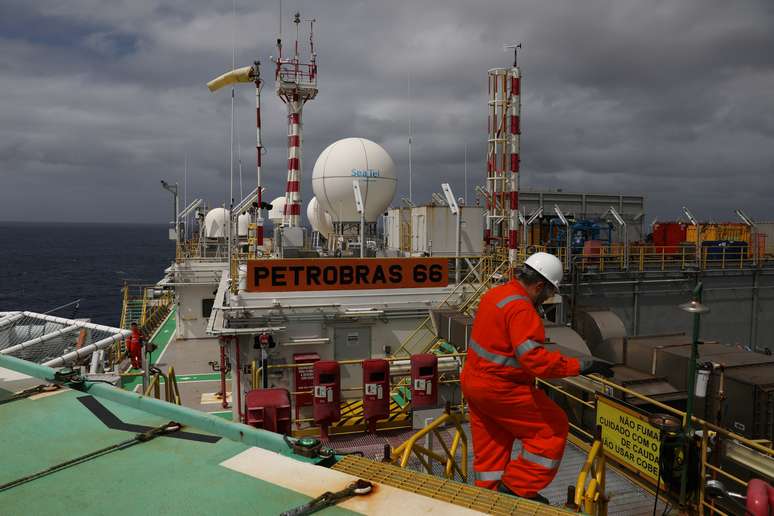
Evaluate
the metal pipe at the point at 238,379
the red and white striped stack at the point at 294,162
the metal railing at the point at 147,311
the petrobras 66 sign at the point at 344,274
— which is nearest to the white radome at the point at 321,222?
the red and white striped stack at the point at 294,162

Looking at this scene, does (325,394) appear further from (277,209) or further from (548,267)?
(277,209)

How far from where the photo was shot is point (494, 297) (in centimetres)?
448

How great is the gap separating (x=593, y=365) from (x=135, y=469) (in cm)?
350

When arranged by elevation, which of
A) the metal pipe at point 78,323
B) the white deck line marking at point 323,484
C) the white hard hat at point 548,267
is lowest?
the metal pipe at point 78,323

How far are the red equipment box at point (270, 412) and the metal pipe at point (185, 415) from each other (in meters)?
2.14

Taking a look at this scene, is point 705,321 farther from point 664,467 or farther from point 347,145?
point 664,467

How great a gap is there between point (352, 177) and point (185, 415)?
13214mm

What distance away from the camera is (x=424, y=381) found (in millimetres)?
9633

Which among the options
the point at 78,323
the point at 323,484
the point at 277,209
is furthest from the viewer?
the point at 277,209

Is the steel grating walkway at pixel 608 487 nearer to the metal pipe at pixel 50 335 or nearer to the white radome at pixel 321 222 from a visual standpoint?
the metal pipe at pixel 50 335

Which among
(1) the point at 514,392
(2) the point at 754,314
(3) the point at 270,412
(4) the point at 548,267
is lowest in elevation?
(2) the point at 754,314

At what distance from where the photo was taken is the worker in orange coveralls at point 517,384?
13.6ft

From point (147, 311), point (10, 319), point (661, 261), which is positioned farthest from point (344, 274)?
point (147, 311)

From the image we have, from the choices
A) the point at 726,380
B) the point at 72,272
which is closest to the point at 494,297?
the point at 726,380
